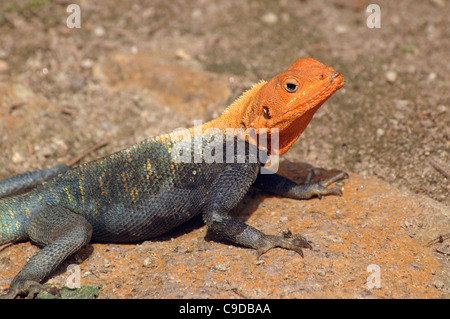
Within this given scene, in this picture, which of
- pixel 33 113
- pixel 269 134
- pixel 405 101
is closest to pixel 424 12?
pixel 405 101

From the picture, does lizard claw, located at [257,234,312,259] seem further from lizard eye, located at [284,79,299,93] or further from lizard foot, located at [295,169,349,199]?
lizard eye, located at [284,79,299,93]

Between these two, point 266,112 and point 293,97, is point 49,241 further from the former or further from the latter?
point 293,97

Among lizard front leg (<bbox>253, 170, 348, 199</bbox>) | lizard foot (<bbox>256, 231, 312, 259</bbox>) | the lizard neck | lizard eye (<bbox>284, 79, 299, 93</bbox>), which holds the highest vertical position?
lizard eye (<bbox>284, 79, 299, 93</bbox>)

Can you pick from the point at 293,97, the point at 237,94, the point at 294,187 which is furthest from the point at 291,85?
the point at 237,94

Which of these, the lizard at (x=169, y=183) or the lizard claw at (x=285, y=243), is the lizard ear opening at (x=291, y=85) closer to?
the lizard at (x=169, y=183)

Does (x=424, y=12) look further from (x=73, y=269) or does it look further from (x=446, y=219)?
(x=73, y=269)

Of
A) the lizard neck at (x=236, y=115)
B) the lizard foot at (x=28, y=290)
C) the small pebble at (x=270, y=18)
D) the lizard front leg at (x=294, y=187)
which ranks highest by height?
the small pebble at (x=270, y=18)

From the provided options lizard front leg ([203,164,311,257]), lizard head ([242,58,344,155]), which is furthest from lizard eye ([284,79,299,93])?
lizard front leg ([203,164,311,257])

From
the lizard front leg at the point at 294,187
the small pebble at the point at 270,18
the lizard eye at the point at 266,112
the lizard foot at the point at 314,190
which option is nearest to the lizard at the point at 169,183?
the lizard eye at the point at 266,112
